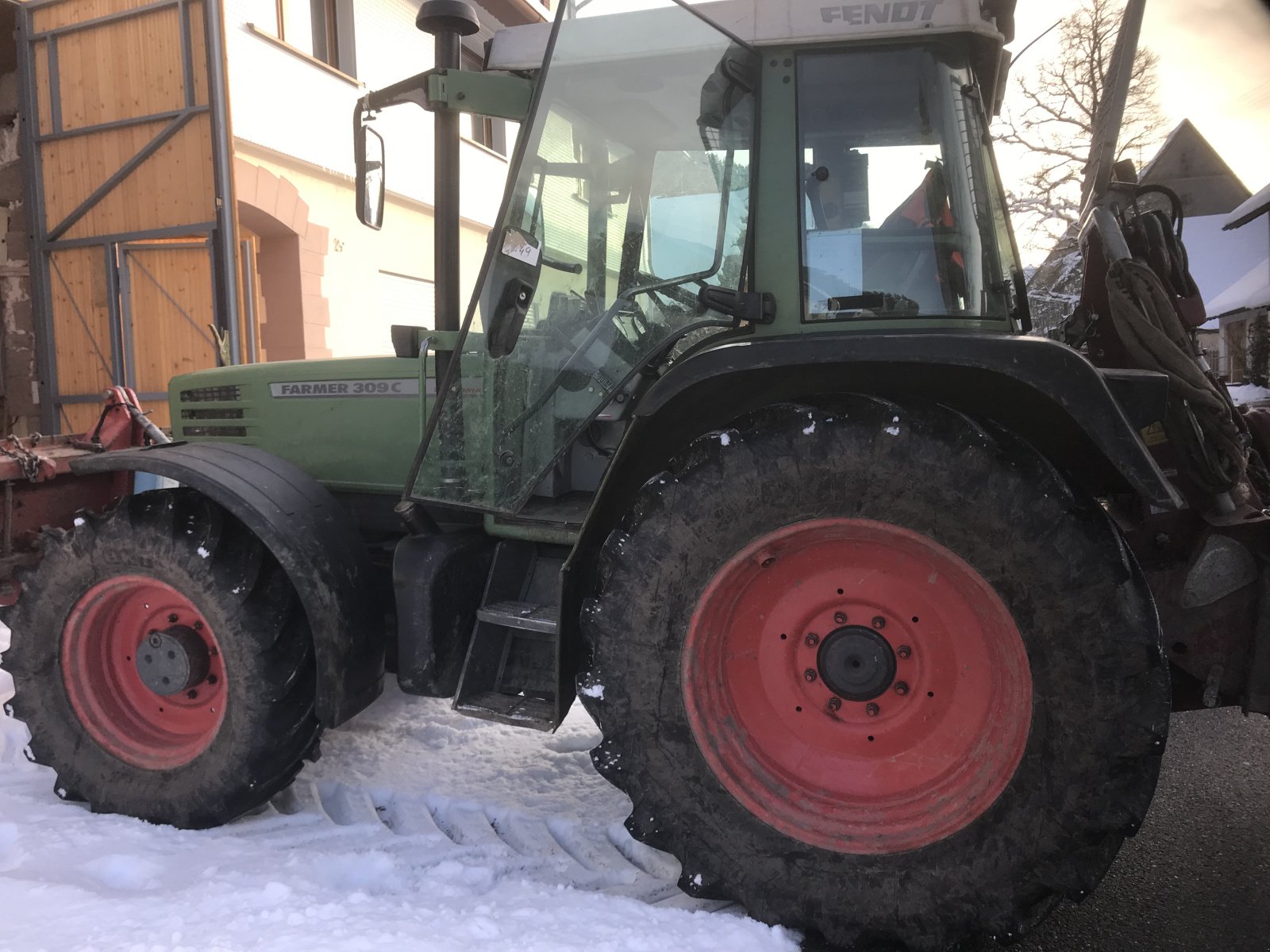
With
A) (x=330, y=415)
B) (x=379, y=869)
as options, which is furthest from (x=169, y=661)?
(x=330, y=415)

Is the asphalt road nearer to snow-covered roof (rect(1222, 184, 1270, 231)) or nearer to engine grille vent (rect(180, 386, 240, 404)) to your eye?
engine grille vent (rect(180, 386, 240, 404))

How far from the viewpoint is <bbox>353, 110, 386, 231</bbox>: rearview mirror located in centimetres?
260

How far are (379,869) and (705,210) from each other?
1963 mm

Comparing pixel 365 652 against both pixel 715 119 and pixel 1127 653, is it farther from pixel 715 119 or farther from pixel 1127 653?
pixel 1127 653

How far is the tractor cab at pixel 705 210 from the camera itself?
216 cm

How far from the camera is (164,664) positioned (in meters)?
2.60

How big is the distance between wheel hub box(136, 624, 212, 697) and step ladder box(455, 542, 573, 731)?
834mm

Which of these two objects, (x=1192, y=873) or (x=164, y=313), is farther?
(x=164, y=313)

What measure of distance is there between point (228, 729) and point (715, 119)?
7.12 ft

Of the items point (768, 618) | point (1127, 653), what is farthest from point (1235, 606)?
point (768, 618)

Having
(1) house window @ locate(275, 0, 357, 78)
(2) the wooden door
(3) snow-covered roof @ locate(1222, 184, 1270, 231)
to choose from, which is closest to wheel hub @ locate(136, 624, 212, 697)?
(2) the wooden door

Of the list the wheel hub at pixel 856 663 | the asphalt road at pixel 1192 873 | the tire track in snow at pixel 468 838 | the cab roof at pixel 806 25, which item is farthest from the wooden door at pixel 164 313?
the asphalt road at pixel 1192 873

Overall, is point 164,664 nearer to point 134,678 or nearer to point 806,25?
point 134,678

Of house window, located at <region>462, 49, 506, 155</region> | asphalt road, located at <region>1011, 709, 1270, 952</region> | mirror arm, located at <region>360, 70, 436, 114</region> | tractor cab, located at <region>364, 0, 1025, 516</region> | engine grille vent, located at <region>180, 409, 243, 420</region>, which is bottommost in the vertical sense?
asphalt road, located at <region>1011, 709, 1270, 952</region>
